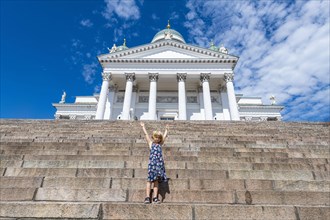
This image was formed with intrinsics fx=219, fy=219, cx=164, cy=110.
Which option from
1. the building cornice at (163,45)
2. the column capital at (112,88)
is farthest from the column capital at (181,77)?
the column capital at (112,88)

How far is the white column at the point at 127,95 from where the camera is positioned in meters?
24.8

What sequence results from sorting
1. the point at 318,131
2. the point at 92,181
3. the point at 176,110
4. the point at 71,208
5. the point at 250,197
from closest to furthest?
the point at 71,208 → the point at 250,197 → the point at 92,181 → the point at 318,131 → the point at 176,110

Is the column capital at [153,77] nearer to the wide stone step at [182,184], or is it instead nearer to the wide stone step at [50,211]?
the wide stone step at [182,184]

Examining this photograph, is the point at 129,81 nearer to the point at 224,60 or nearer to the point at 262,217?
the point at 224,60

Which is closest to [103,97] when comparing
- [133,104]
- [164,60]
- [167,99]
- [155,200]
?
[133,104]

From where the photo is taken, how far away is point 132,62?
1072 inches

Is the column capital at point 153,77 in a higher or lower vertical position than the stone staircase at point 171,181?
higher

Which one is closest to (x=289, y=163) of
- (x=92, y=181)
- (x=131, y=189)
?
(x=131, y=189)

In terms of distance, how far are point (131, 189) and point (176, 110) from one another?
2418 cm

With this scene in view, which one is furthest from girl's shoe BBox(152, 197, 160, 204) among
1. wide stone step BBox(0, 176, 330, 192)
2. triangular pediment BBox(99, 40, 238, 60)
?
triangular pediment BBox(99, 40, 238, 60)

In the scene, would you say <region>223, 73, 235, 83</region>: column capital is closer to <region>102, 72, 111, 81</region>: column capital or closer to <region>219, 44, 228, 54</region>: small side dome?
<region>219, 44, 228, 54</region>: small side dome

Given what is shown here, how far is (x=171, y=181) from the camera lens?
4367 mm

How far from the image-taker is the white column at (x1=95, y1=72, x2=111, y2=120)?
964 inches

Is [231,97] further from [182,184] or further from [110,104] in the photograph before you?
[182,184]
